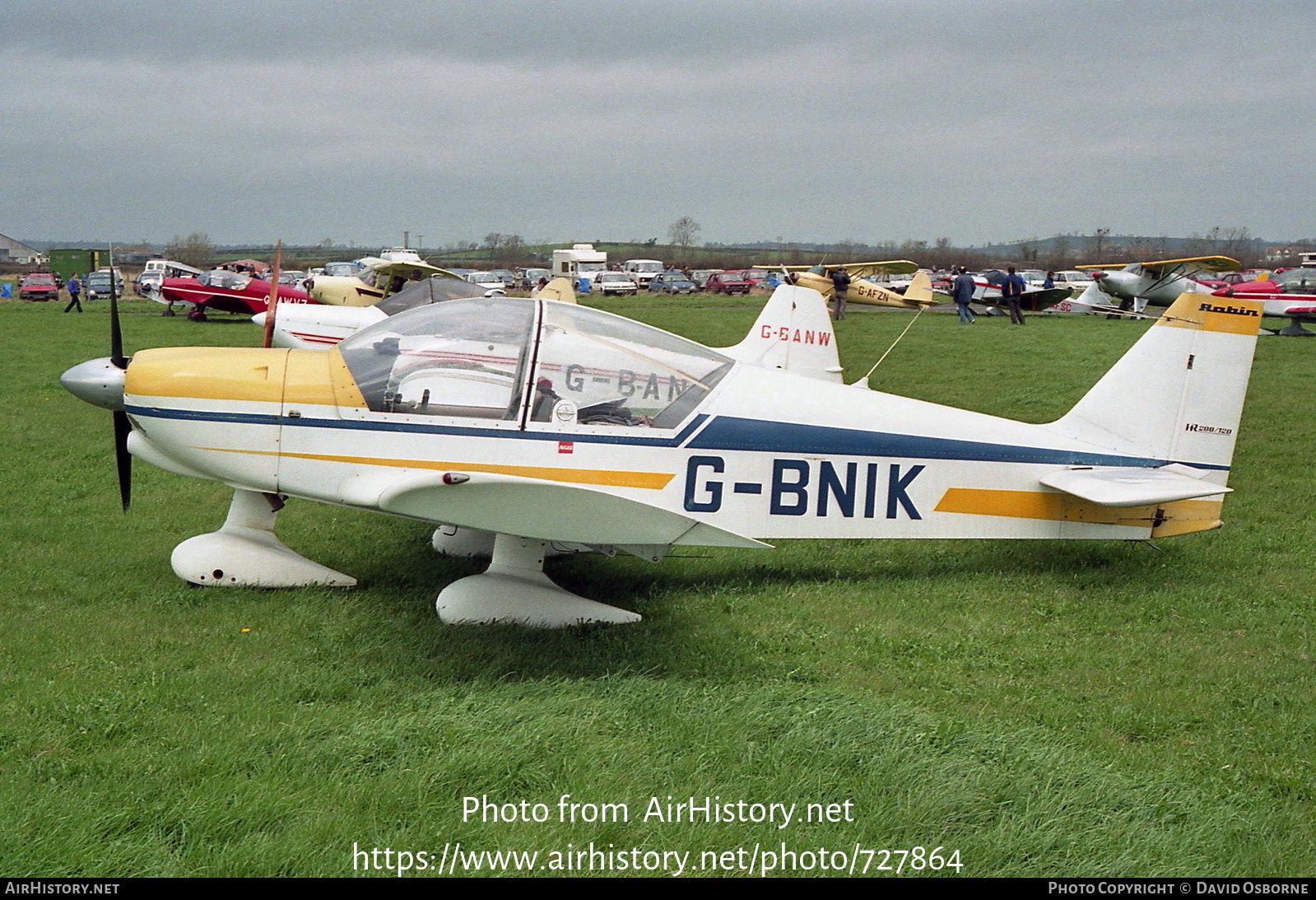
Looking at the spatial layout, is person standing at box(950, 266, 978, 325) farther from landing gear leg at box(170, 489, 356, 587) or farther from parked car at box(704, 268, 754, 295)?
landing gear leg at box(170, 489, 356, 587)

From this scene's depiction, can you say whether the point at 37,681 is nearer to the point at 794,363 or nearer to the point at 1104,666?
the point at 1104,666

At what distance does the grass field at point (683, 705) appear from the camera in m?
3.28

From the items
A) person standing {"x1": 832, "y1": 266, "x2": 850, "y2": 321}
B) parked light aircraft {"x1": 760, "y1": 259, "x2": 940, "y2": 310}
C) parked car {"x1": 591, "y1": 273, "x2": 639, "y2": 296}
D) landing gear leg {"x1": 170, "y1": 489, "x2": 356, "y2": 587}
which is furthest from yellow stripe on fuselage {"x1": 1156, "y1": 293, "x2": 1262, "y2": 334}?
parked car {"x1": 591, "y1": 273, "x2": 639, "y2": 296}

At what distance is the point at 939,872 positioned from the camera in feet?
10.3

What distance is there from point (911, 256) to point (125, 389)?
94.2 metres

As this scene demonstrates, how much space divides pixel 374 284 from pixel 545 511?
862 inches

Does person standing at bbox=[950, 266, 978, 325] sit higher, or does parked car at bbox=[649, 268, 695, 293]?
person standing at bbox=[950, 266, 978, 325]

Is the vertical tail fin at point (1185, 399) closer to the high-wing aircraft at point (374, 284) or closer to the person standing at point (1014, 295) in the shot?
the high-wing aircraft at point (374, 284)

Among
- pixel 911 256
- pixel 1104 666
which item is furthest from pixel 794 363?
pixel 911 256

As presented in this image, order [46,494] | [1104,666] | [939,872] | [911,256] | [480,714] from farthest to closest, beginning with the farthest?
[911,256] < [46,494] < [1104,666] < [480,714] < [939,872]

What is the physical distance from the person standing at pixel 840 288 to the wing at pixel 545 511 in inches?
1005

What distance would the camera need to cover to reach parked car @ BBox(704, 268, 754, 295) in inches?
2044

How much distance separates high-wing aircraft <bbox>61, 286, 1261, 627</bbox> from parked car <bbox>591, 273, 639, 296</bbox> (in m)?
46.0

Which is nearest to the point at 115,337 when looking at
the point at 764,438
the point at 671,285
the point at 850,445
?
the point at 764,438
